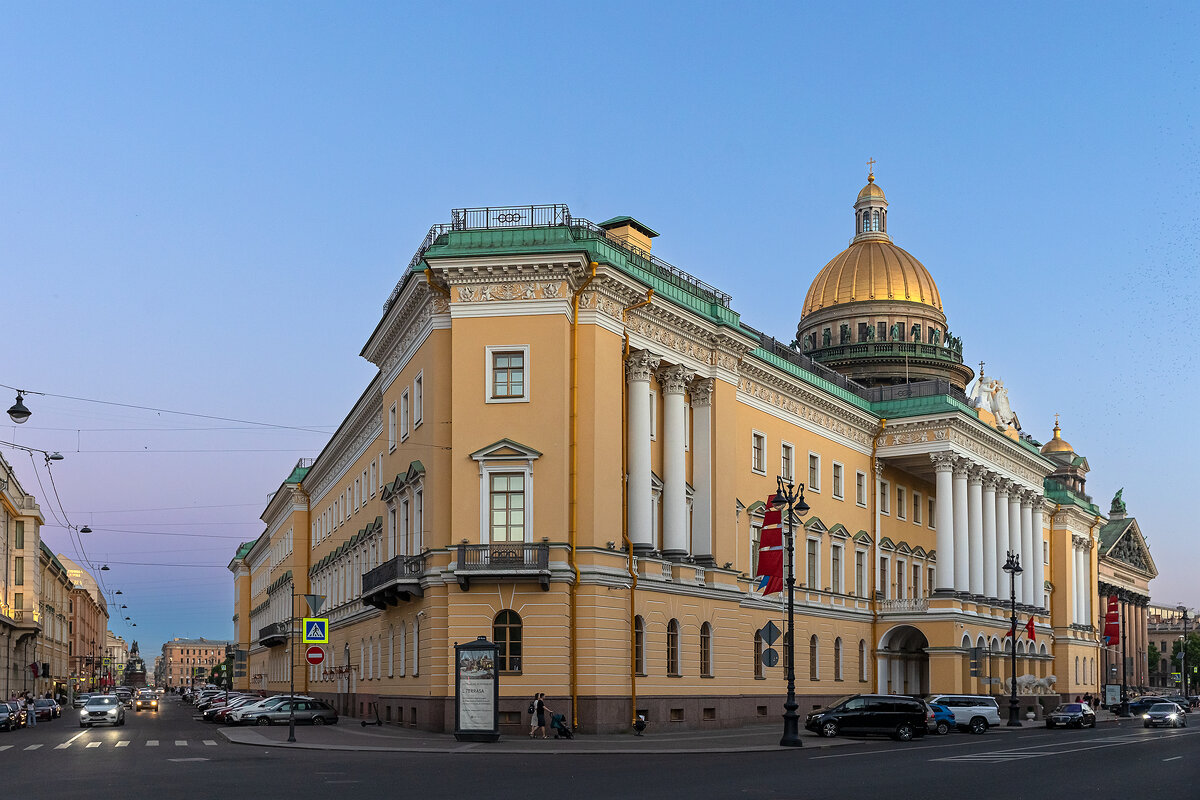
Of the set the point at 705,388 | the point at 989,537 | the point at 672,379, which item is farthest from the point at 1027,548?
the point at 672,379

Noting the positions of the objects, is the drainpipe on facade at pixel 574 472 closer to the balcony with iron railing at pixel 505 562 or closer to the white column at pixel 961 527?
the balcony with iron railing at pixel 505 562

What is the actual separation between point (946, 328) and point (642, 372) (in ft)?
148

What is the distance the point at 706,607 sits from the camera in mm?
48156

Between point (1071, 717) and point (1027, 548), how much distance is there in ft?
75.8

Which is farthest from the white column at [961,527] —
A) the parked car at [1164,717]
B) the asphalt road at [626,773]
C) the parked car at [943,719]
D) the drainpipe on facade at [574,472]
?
the drainpipe on facade at [574,472]

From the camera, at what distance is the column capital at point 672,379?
47625 millimetres

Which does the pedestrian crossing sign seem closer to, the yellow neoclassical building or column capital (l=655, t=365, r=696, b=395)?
the yellow neoclassical building

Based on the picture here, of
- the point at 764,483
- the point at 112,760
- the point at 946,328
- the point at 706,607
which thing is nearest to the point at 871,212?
the point at 946,328

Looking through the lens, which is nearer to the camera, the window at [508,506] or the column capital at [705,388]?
the window at [508,506]

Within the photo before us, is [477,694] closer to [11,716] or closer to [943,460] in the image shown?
[11,716]

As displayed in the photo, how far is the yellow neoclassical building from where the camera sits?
137 ft

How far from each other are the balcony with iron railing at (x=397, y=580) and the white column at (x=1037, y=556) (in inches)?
1887

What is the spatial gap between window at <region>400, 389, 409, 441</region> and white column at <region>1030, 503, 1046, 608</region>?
4686 cm

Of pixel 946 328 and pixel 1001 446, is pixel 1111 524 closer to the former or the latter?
pixel 946 328
